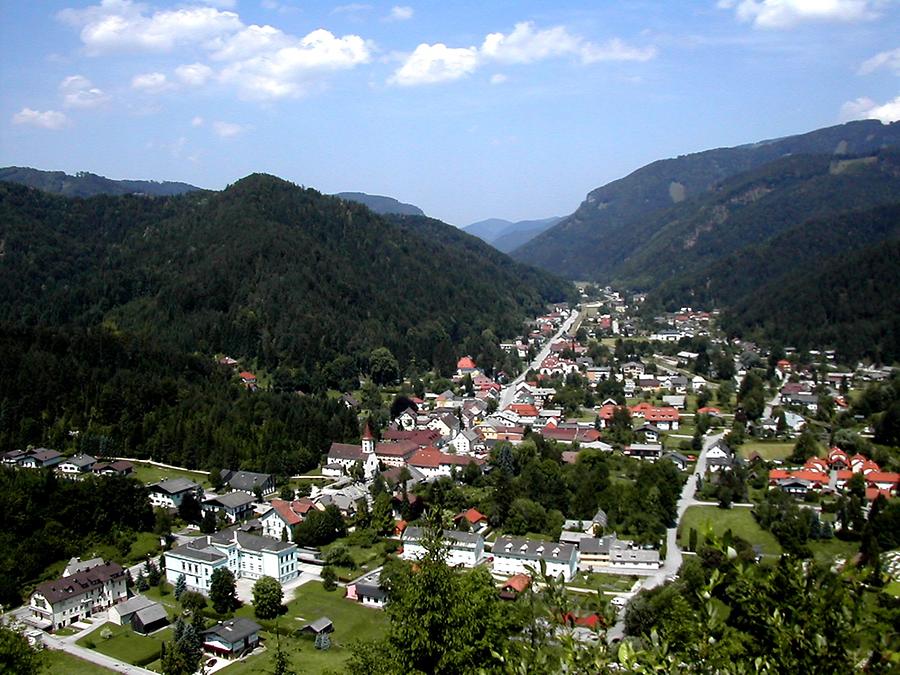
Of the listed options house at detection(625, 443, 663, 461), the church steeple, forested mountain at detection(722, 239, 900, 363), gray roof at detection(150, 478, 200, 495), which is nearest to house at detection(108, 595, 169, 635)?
gray roof at detection(150, 478, 200, 495)

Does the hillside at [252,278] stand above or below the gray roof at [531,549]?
above

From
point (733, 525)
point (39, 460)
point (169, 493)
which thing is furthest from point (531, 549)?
point (39, 460)

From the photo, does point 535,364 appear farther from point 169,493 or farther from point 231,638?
point 231,638

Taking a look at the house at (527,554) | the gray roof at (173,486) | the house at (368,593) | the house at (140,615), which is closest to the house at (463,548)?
the house at (527,554)

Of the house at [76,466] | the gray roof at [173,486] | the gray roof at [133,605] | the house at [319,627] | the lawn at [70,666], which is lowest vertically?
the lawn at [70,666]

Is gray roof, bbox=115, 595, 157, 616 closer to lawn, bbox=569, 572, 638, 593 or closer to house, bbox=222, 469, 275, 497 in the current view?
house, bbox=222, 469, 275, 497

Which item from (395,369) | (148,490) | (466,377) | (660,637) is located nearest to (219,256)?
(395,369)

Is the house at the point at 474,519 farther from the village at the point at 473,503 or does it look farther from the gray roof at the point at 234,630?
the gray roof at the point at 234,630
